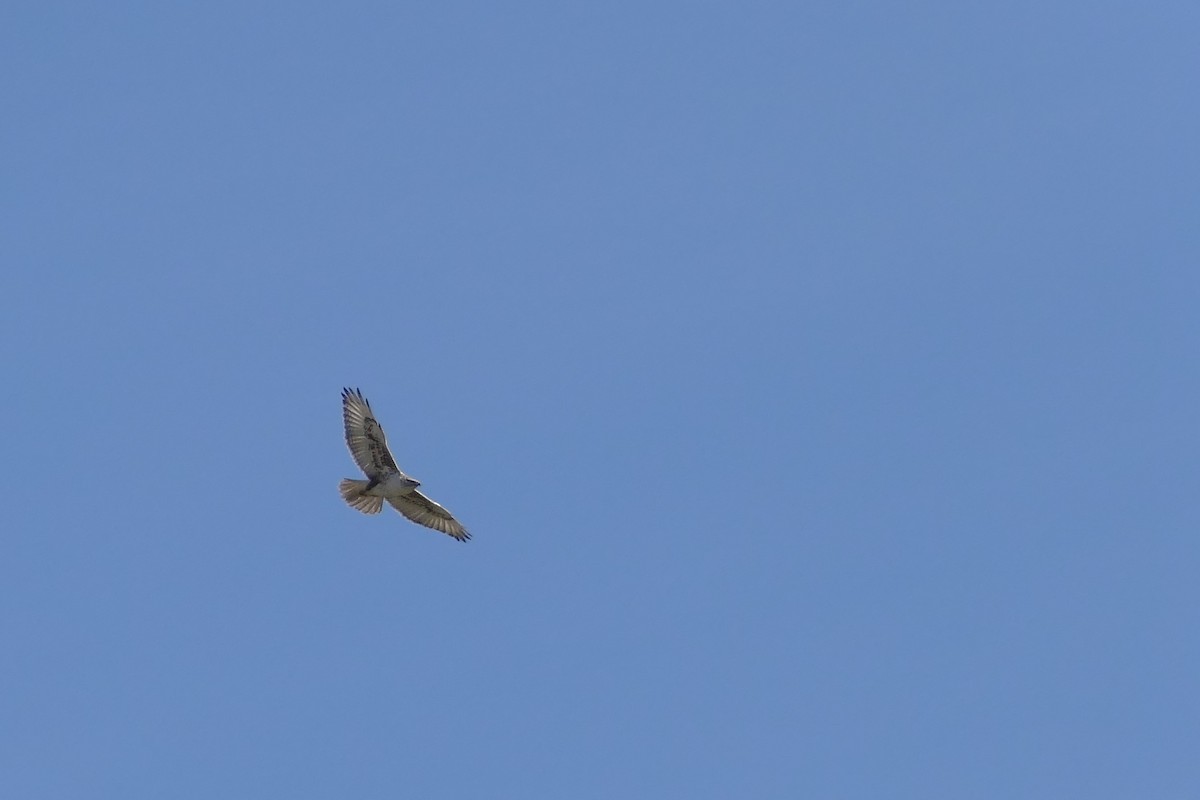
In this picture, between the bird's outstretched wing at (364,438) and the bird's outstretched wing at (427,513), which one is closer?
the bird's outstretched wing at (364,438)

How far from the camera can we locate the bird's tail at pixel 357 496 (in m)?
45.5

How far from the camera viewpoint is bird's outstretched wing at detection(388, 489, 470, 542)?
154ft

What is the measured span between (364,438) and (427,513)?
304 centimetres

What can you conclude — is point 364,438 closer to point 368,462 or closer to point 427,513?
point 368,462

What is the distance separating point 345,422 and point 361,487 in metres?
1.56

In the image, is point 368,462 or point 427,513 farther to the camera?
point 427,513

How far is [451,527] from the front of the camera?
47719 millimetres

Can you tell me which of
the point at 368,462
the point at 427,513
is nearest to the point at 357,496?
the point at 368,462

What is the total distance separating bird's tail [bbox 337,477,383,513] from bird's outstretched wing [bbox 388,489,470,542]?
0.69m

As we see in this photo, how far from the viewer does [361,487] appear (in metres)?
45.6

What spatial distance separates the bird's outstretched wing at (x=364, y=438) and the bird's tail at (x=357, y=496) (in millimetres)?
389

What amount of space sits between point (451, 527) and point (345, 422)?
4.18 meters

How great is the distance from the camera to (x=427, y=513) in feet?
156

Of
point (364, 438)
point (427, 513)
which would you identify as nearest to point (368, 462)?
point (364, 438)
